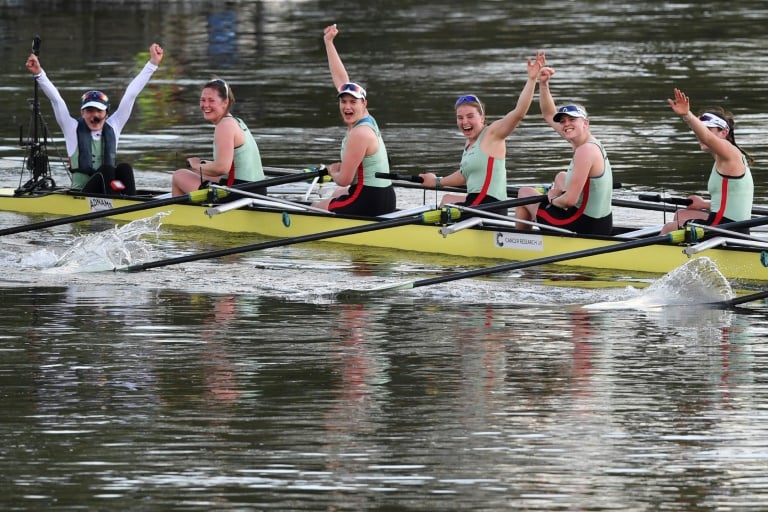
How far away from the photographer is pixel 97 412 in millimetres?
8719

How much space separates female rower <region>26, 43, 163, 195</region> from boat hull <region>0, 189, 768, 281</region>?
20 cm

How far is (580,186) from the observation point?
479 inches

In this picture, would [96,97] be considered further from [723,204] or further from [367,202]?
[723,204]

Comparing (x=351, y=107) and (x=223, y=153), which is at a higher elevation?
(x=351, y=107)

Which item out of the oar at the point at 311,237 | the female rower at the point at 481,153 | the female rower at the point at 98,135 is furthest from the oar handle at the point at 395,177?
the female rower at the point at 98,135

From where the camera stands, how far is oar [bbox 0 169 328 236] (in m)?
12.9

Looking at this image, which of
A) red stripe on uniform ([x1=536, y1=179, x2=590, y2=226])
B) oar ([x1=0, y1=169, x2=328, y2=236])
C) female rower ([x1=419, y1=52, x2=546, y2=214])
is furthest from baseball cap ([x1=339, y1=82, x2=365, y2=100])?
red stripe on uniform ([x1=536, y1=179, x2=590, y2=226])

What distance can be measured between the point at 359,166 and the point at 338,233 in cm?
145

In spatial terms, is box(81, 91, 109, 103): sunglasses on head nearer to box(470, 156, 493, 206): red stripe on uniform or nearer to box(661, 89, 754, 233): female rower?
box(470, 156, 493, 206): red stripe on uniform

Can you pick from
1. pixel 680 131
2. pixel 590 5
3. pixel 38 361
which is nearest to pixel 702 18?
pixel 590 5

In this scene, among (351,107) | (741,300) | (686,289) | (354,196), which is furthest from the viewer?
(354,196)

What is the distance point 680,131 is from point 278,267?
9252mm

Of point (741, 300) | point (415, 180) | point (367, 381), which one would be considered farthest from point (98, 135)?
point (741, 300)

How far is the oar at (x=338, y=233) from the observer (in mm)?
12047
